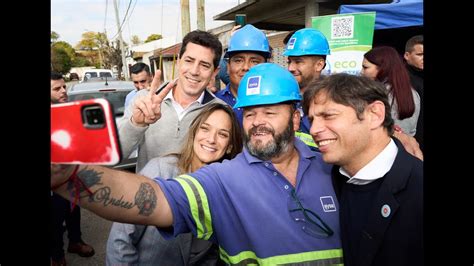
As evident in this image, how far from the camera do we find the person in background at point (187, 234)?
204 cm

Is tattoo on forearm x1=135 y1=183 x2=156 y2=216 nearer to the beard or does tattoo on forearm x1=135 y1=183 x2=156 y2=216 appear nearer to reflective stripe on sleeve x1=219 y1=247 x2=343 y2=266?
reflective stripe on sleeve x1=219 y1=247 x2=343 y2=266

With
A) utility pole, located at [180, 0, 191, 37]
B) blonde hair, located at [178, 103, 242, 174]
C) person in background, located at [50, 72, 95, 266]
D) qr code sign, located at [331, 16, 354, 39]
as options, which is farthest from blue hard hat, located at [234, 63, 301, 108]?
utility pole, located at [180, 0, 191, 37]

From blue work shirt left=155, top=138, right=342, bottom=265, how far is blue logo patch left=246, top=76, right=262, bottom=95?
1.64 feet

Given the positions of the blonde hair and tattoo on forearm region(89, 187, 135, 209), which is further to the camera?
the blonde hair

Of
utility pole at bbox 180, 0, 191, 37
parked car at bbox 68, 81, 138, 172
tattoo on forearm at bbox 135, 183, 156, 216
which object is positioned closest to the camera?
tattoo on forearm at bbox 135, 183, 156, 216

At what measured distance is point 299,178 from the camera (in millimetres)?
1916

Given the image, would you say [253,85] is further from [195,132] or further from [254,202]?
[254,202]

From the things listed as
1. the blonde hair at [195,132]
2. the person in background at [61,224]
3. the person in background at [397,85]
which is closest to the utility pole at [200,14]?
the person in background at [61,224]

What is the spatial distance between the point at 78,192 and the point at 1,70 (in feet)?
1.58

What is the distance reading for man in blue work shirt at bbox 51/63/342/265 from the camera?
4.86 feet

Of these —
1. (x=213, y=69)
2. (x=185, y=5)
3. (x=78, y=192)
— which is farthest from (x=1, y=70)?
(x=185, y=5)

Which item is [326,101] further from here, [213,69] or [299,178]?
[213,69]

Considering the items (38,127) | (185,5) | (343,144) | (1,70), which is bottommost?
(343,144)

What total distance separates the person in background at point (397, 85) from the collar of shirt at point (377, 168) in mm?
1545
